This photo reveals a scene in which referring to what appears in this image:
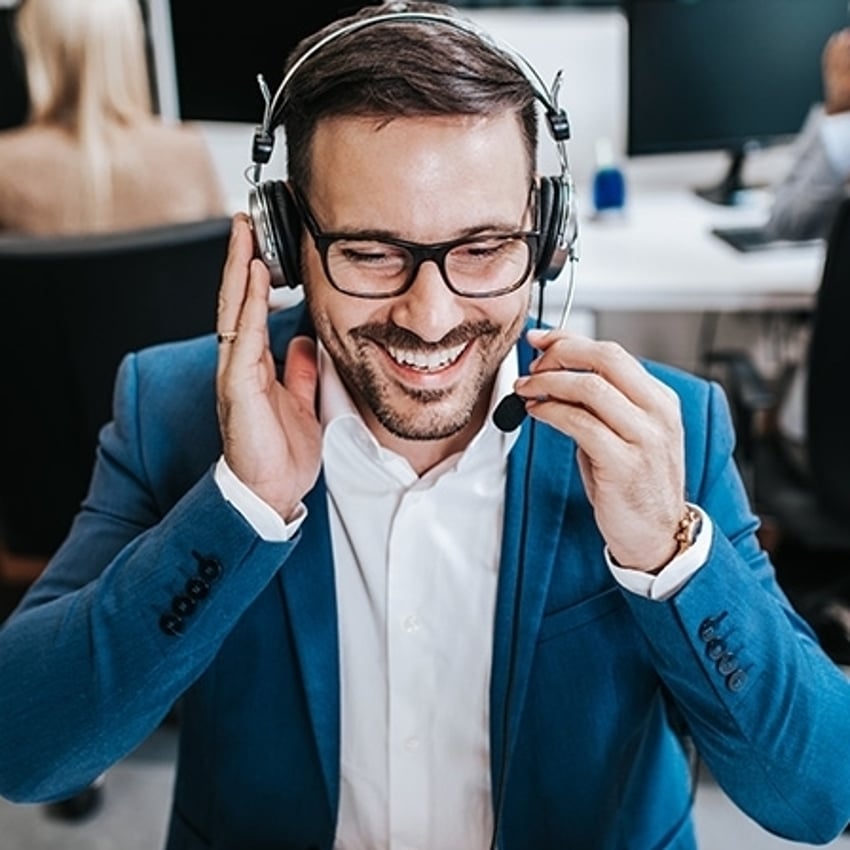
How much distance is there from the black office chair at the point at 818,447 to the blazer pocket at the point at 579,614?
0.95 m

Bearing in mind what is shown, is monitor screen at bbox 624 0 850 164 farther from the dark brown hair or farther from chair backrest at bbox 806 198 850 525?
the dark brown hair

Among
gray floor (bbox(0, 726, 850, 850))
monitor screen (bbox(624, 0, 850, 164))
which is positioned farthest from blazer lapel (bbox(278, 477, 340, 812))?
monitor screen (bbox(624, 0, 850, 164))

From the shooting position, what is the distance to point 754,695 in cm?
88

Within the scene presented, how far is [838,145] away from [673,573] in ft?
5.36

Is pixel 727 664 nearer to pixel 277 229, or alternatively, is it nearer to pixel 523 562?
pixel 523 562

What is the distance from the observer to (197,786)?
1084 millimetres

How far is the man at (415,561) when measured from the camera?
0.86m

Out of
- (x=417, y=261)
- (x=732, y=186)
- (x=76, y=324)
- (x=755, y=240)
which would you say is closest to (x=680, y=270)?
(x=755, y=240)

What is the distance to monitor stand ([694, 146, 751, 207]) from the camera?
265 centimetres

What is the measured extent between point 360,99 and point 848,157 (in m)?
1.65

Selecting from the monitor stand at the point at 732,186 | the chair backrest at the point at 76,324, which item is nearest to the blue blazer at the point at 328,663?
the chair backrest at the point at 76,324

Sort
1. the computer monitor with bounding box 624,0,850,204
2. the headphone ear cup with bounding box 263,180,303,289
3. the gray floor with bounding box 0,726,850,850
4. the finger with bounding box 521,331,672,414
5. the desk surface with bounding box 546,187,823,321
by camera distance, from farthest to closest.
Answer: the computer monitor with bounding box 624,0,850,204 < the desk surface with bounding box 546,187,823,321 < the gray floor with bounding box 0,726,850,850 < the headphone ear cup with bounding box 263,180,303,289 < the finger with bounding box 521,331,672,414

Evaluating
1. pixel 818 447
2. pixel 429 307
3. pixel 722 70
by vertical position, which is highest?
pixel 722 70

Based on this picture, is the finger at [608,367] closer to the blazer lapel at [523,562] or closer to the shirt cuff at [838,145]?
the blazer lapel at [523,562]
